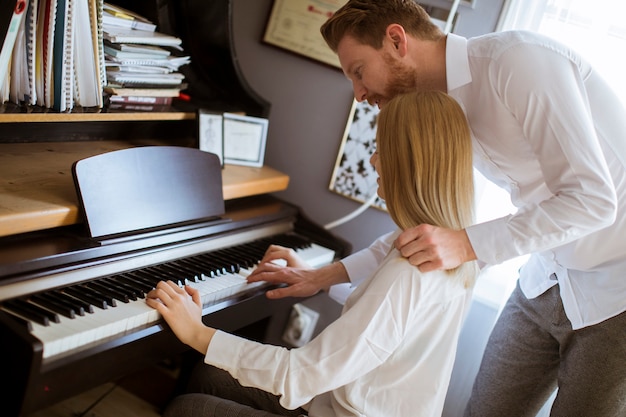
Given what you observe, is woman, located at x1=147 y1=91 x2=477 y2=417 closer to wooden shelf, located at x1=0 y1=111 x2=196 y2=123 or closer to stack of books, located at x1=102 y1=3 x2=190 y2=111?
wooden shelf, located at x1=0 y1=111 x2=196 y2=123

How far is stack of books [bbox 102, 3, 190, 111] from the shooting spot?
1940mm

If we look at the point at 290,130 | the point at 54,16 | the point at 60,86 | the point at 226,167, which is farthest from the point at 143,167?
the point at 290,130

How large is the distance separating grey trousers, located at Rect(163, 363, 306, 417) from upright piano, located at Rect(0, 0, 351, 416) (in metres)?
0.13

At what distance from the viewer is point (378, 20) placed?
5.61 feet

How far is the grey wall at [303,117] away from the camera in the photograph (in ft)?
8.72

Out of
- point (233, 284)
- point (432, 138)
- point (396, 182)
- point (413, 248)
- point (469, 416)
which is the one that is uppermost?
point (432, 138)

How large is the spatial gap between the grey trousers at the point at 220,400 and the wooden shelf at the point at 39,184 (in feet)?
1.69

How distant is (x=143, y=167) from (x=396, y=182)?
Result: 0.73m

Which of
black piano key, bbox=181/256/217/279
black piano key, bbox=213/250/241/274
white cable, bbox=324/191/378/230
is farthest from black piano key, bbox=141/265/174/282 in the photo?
white cable, bbox=324/191/378/230

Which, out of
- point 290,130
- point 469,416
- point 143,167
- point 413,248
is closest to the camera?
point 413,248

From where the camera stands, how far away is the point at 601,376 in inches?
67.2

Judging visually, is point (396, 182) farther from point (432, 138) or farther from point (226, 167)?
point (226, 167)

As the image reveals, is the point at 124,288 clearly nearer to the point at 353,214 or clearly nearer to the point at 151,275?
the point at 151,275

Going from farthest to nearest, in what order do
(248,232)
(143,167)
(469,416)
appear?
(248,232) < (469,416) < (143,167)
